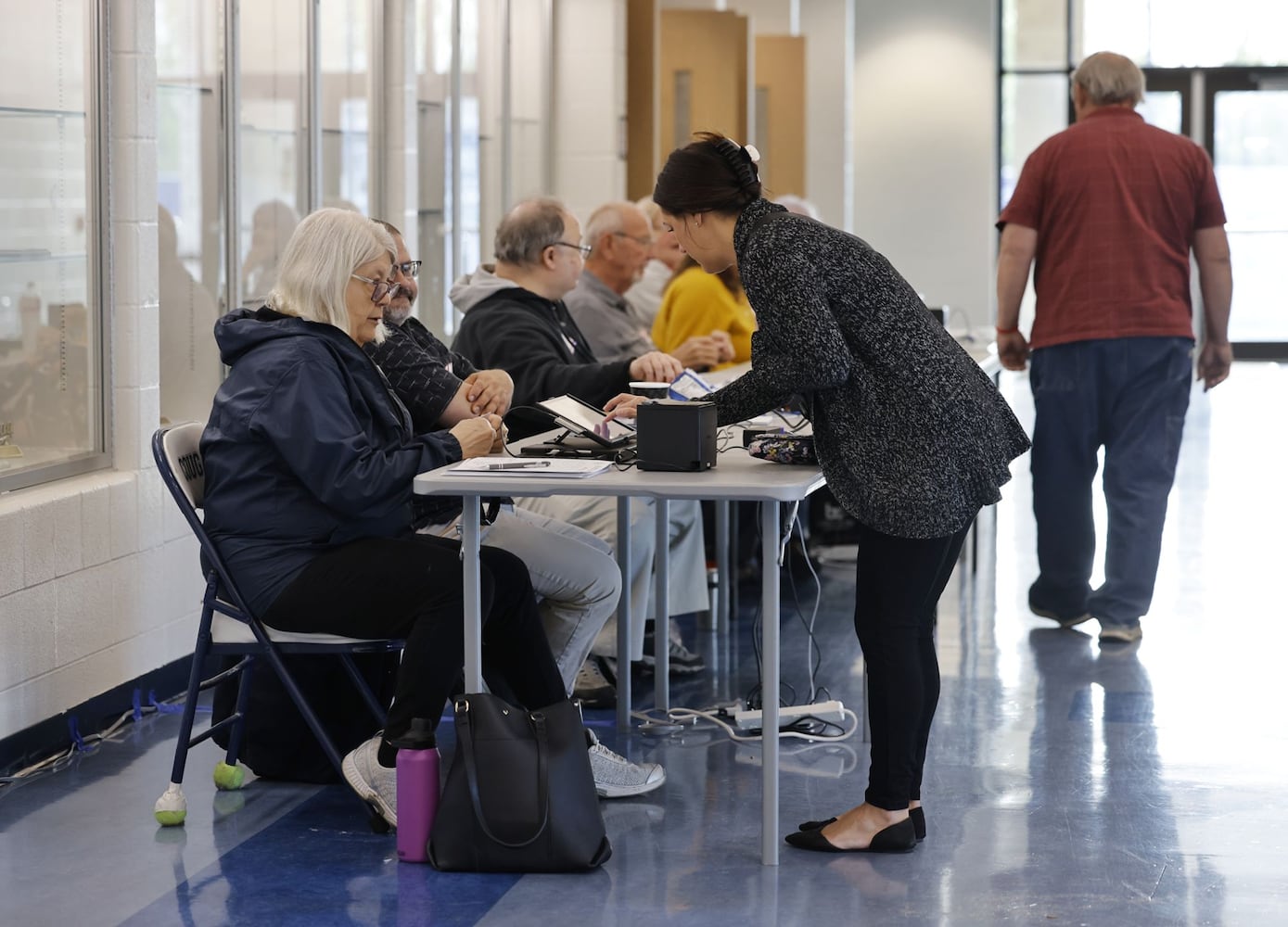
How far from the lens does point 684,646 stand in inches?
190

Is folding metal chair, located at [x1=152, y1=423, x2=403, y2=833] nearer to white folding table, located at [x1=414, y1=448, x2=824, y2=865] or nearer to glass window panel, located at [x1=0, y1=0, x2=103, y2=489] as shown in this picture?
white folding table, located at [x1=414, y1=448, x2=824, y2=865]

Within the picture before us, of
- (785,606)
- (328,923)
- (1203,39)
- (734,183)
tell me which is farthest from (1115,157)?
(1203,39)

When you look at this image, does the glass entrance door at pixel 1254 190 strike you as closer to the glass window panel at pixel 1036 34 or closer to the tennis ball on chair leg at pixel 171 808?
the glass window panel at pixel 1036 34

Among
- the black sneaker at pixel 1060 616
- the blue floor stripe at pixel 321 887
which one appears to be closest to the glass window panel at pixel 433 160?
the black sneaker at pixel 1060 616

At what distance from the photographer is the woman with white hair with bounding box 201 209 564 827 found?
3045 millimetres

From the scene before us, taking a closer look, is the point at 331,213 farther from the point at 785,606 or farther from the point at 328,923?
the point at 785,606

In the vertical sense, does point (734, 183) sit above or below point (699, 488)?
above

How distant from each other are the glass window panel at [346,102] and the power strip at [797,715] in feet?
7.75

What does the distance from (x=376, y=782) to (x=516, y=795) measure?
0.38 m

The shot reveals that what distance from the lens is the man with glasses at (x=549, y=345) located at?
4238mm

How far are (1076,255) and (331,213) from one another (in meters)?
2.48

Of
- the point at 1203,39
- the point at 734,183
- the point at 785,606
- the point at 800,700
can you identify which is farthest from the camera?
the point at 1203,39

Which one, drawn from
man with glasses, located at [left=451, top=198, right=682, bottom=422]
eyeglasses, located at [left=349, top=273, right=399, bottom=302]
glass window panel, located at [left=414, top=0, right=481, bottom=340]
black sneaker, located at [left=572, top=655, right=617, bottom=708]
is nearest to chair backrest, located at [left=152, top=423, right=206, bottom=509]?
eyeglasses, located at [left=349, top=273, right=399, bottom=302]

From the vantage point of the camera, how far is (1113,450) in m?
4.97
